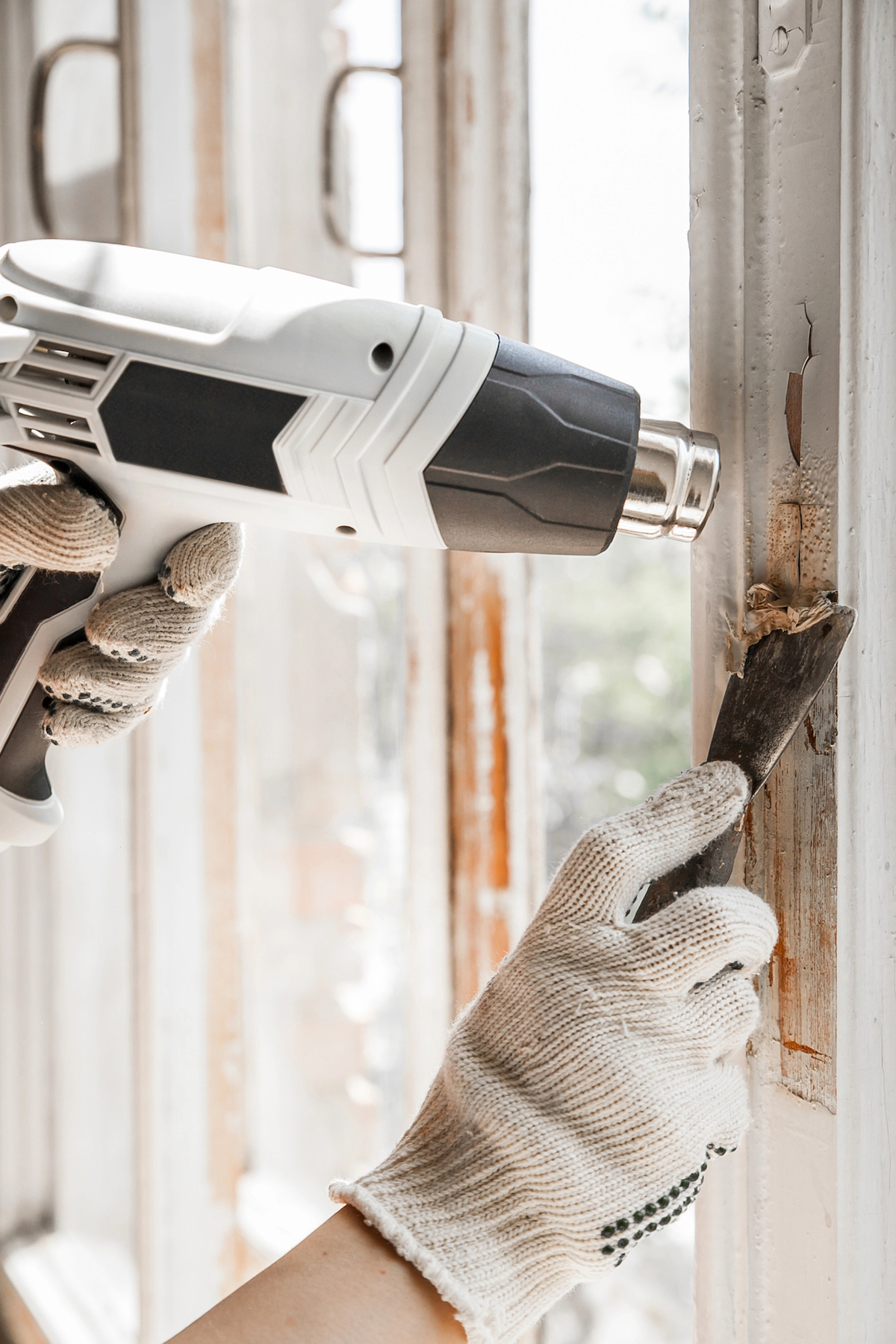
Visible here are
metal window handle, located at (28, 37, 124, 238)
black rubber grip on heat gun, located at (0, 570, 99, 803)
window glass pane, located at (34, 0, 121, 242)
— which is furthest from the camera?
window glass pane, located at (34, 0, 121, 242)

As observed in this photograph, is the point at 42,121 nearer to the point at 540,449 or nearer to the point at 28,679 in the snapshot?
the point at 28,679

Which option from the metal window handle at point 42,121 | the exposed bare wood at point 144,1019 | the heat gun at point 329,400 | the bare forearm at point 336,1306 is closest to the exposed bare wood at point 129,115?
the metal window handle at point 42,121

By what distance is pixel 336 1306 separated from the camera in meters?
0.41

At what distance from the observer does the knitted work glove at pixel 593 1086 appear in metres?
0.40

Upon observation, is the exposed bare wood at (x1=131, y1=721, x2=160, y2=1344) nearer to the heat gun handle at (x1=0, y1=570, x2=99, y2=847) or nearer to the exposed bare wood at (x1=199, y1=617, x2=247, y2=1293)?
the exposed bare wood at (x1=199, y1=617, x2=247, y2=1293)

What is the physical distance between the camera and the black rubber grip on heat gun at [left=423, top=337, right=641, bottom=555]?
1.40 ft

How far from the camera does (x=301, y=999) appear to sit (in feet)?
3.96

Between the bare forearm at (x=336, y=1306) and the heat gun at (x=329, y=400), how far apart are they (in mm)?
337

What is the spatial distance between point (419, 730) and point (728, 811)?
47 centimetres

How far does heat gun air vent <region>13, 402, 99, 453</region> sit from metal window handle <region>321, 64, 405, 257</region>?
48cm

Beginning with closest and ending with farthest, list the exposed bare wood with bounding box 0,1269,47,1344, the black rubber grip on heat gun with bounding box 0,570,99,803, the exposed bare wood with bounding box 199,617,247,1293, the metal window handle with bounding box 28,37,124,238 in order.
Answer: the black rubber grip on heat gun with bounding box 0,570,99,803, the metal window handle with bounding box 28,37,124,238, the exposed bare wood with bounding box 199,617,247,1293, the exposed bare wood with bounding box 0,1269,47,1344

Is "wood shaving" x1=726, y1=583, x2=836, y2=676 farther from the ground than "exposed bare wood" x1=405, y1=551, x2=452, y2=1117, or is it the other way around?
"wood shaving" x1=726, y1=583, x2=836, y2=676

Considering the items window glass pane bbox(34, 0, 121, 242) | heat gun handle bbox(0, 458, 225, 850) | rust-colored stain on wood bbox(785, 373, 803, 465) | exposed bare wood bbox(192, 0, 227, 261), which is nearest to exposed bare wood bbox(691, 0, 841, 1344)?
rust-colored stain on wood bbox(785, 373, 803, 465)

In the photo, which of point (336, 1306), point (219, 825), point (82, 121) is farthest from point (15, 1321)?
point (82, 121)
